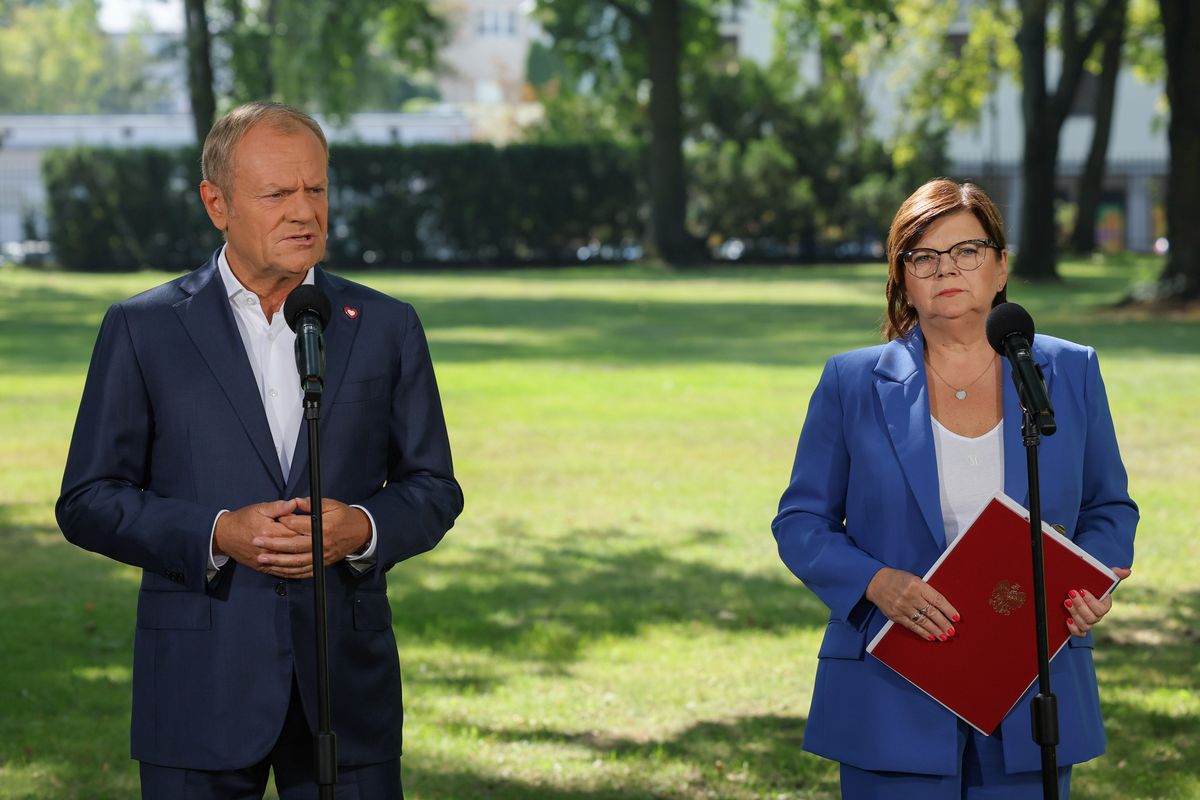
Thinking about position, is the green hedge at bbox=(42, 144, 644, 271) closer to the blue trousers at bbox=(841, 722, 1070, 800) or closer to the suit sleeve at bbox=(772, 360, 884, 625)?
the suit sleeve at bbox=(772, 360, 884, 625)

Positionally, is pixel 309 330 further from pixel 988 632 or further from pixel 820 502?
pixel 988 632

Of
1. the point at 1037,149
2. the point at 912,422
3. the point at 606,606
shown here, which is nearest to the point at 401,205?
the point at 1037,149

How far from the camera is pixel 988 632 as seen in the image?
12.8 ft

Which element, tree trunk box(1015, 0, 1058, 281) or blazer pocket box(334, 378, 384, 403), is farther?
tree trunk box(1015, 0, 1058, 281)

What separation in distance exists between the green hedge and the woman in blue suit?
49638 mm

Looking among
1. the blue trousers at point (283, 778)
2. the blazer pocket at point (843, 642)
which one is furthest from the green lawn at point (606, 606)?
the blue trousers at point (283, 778)

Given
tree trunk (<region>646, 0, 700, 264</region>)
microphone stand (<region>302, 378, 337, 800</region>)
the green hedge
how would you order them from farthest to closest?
the green hedge → tree trunk (<region>646, 0, 700, 264</region>) → microphone stand (<region>302, 378, 337, 800</region>)

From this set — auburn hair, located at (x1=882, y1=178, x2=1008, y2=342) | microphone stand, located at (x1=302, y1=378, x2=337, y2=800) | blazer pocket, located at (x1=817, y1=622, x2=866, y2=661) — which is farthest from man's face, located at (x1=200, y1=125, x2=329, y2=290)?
blazer pocket, located at (x1=817, y1=622, x2=866, y2=661)

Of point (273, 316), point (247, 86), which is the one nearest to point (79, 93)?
point (247, 86)

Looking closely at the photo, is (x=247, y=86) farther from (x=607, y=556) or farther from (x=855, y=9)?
(x=607, y=556)

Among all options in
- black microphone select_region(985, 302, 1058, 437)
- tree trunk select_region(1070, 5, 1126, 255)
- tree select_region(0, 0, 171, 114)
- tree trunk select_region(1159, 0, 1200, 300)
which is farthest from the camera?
tree select_region(0, 0, 171, 114)

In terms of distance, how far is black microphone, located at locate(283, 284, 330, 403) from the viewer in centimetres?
352

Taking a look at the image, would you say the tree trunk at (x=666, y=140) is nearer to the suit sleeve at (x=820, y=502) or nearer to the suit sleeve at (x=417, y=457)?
the suit sleeve at (x=820, y=502)

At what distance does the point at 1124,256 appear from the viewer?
5853cm
